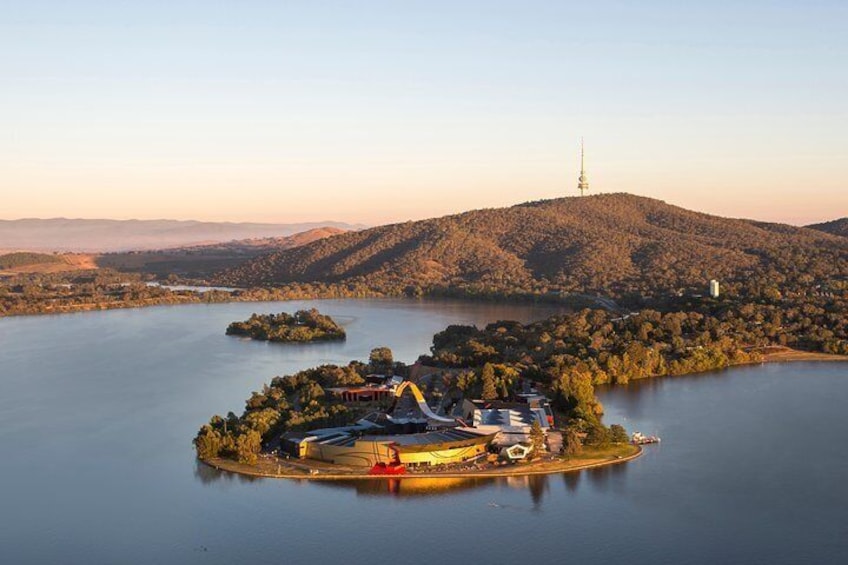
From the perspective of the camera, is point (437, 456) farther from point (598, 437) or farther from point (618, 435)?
point (618, 435)

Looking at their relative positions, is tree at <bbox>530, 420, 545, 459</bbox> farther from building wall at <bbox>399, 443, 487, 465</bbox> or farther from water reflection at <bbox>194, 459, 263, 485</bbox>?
water reflection at <bbox>194, 459, 263, 485</bbox>

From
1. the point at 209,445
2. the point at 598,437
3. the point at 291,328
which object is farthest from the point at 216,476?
the point at 291,328

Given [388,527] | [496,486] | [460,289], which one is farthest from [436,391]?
[460,289]

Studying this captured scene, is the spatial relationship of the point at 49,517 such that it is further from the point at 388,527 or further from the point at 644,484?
the point at 644,484

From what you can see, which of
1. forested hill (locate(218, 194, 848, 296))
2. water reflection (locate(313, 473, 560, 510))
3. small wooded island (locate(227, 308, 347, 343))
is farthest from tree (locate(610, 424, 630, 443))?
forested hill (locate(218, 194, 848, 296))

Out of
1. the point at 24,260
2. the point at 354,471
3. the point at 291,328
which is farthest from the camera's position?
the point at 24,260

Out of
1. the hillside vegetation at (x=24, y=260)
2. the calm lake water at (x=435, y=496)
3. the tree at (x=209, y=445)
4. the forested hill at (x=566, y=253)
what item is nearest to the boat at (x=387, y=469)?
the calm lake water at (x=435, y=496)
